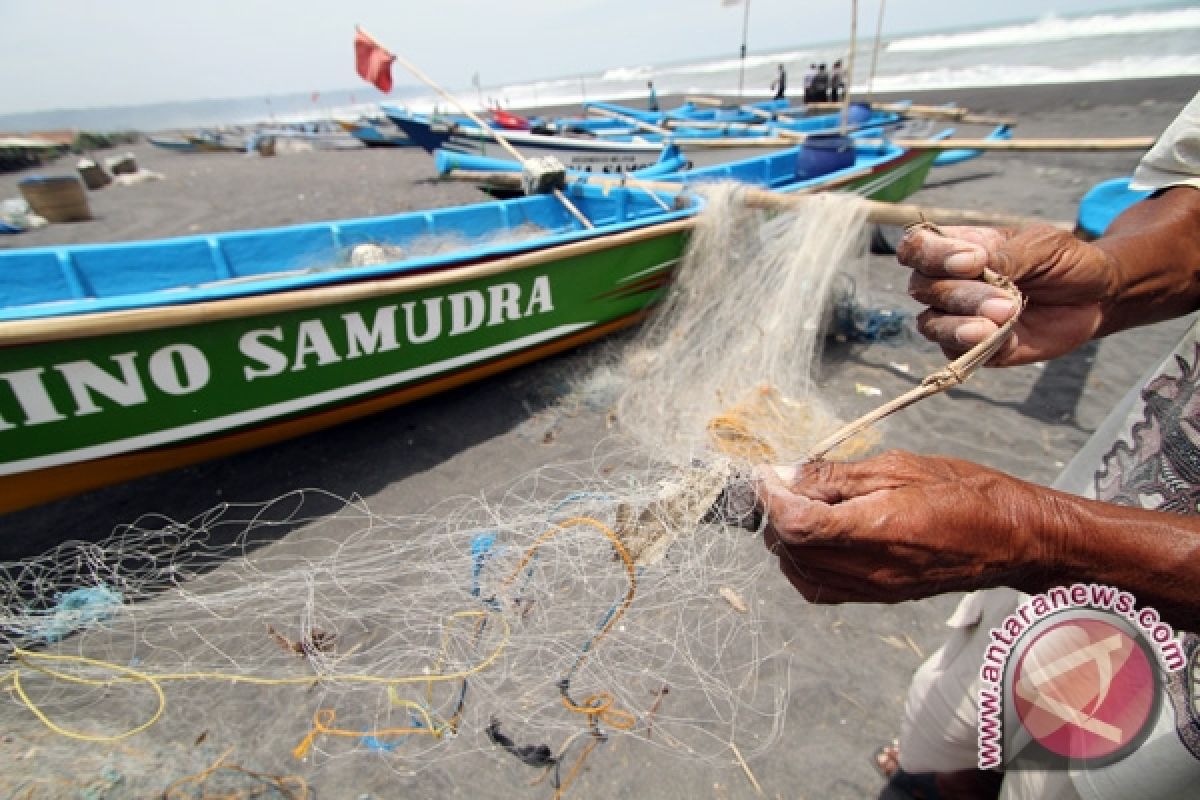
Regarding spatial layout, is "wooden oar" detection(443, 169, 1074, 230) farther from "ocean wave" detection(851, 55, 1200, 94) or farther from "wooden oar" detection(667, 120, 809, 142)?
"ocean wave" detection(851, 55, 1200, 94)

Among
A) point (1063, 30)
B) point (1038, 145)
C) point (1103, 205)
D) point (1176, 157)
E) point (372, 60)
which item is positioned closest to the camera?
point (1176, 157)

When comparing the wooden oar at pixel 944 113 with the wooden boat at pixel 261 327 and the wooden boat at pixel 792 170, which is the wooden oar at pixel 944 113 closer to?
the wooden boat at pixel 792 170

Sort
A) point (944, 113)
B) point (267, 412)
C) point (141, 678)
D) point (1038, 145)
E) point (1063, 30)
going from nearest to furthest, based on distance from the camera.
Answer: point (141, 678) < point (267, 412) < point (1038, 145) < point (944, 113) < point (1063, 30)

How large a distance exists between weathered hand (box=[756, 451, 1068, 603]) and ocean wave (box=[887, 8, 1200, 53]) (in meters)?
56.8

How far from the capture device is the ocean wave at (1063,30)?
130 feet

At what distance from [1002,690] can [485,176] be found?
758 centimetres

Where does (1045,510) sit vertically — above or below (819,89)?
below

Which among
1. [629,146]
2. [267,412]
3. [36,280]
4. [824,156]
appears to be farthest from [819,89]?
[36,280]

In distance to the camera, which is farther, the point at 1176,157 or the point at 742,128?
the point at 742,128

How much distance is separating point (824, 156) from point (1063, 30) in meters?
60.0

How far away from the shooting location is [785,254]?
4.56 metres

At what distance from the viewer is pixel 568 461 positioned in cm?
408

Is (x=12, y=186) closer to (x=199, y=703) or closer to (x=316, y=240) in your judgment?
(x=316, y=240)

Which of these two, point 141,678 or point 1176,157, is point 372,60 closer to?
point 141,678
